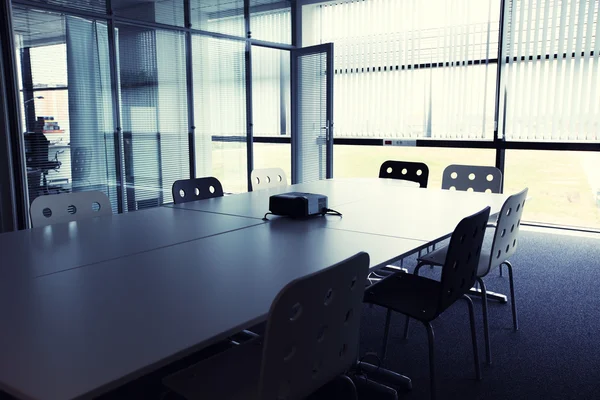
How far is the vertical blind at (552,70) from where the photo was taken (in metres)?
5.33

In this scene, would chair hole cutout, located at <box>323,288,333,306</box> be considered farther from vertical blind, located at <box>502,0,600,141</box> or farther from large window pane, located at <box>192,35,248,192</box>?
vertical blind, located at <box>502,0,600,141</box>

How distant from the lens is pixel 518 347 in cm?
295

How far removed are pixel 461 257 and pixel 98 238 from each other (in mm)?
1596

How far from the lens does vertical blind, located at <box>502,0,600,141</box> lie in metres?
5.33

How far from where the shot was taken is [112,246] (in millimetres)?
2150

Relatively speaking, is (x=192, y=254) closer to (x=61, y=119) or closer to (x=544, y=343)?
(x=544, y=343)

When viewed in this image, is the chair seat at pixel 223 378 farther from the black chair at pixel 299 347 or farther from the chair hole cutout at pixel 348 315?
the chair hole cutout at pixel 348 315

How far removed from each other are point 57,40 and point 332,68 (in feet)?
11.0

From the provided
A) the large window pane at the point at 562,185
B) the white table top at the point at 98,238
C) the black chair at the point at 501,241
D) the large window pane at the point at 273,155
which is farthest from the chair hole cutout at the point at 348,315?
the large window pane at the point at 562,185

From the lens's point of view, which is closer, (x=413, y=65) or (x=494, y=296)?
(x=494, y=296)

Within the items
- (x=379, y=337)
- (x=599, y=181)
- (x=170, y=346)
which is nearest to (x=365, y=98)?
(x=379, y=337)

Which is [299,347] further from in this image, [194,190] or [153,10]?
[153,10]

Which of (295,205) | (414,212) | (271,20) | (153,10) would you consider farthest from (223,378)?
(271,20)

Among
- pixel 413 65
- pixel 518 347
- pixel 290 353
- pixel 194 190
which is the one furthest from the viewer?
pixel 413 65
